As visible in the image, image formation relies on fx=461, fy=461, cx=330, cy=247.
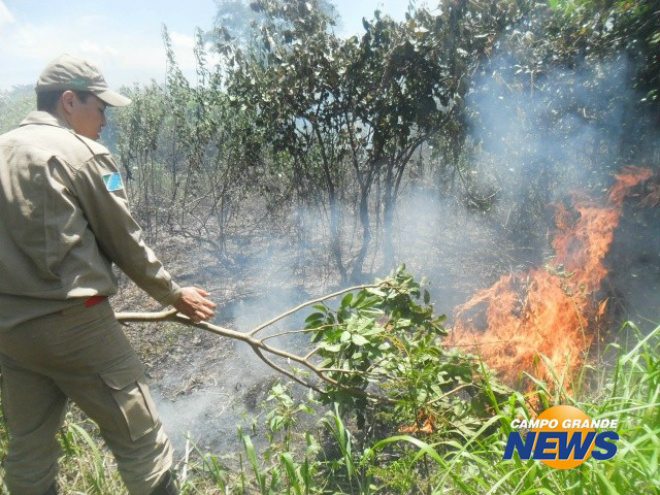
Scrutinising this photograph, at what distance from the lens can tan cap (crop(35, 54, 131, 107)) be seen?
6.80ft

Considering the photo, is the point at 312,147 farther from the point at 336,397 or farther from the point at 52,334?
the point at 52,334

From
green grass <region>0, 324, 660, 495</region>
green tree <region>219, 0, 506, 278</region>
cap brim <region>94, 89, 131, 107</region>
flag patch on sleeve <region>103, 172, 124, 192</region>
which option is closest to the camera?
green grass <region>0, 324, 660, 495</region>

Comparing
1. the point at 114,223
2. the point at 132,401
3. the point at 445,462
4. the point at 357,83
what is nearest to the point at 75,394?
the point at 132,401

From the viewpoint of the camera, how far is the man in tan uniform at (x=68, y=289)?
184cm

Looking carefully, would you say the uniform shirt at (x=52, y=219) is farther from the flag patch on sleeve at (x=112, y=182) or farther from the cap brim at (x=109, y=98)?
the cap brim at (x=109, y=98)

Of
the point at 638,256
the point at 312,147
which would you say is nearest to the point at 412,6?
the point at 312,147

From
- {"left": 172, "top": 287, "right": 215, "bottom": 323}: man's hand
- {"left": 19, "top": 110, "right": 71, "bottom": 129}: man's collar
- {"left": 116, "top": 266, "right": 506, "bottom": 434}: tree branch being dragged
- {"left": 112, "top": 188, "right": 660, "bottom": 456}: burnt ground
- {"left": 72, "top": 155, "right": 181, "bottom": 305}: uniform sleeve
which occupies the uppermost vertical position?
{"left": 19, "top": 110, "right": 71, "bottom": 129}: man's collar

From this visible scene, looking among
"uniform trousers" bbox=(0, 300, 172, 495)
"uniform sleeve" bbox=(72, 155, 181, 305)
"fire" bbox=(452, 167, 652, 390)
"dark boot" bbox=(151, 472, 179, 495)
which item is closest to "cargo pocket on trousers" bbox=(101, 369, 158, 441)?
"uniform trousers" bbox=(0, 300, 172, 495)

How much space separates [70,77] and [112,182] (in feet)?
1.86

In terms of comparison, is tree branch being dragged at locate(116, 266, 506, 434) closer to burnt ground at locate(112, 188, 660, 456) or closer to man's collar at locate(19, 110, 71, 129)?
burnt ground at locate(112, 188, 660, 456)

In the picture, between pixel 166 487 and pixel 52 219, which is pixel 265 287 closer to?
pixel 166 487

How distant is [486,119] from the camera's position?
5188mm

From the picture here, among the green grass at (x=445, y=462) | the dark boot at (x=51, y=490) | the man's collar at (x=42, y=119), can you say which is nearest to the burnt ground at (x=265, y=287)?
the green grass at (x=445, y=462)

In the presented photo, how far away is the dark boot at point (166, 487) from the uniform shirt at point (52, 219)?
89 cm
